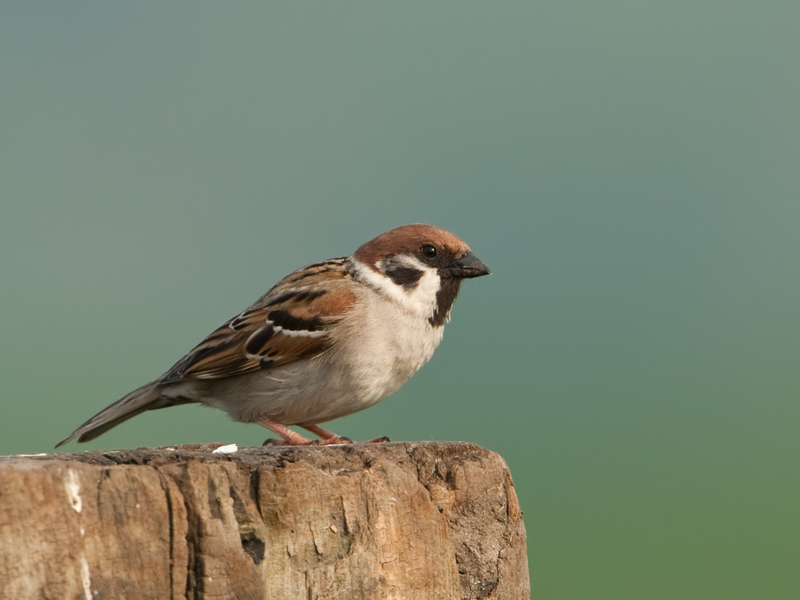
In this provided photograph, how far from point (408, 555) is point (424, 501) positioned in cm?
21

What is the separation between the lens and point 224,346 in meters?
5.35

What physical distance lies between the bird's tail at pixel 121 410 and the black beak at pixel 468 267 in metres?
2.02

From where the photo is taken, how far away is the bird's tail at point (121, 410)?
542 centimetres

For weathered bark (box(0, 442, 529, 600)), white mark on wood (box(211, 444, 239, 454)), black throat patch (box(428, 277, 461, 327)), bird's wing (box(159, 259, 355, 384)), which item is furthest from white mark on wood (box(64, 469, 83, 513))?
black throat patch (box(428, 277, 461, 327))

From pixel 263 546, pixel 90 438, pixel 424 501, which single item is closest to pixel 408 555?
pixel 424 501

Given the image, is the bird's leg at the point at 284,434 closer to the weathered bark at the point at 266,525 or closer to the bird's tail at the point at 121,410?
the bird's tail at the point at 121,410

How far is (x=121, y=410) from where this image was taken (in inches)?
216

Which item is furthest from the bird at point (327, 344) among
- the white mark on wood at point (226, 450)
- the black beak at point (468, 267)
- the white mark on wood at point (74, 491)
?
the white mark on wood at point (74, 491)

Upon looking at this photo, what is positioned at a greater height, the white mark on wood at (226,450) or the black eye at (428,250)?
the black eye at (428,250)

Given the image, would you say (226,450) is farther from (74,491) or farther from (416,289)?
(416,289)

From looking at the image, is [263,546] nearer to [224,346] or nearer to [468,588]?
[468,588]

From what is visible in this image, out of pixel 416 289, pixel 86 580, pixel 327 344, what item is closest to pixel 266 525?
pixel 86 580

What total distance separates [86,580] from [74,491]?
0.81 ft

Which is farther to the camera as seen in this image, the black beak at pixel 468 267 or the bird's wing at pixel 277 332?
the black beak at pixel 468 267
